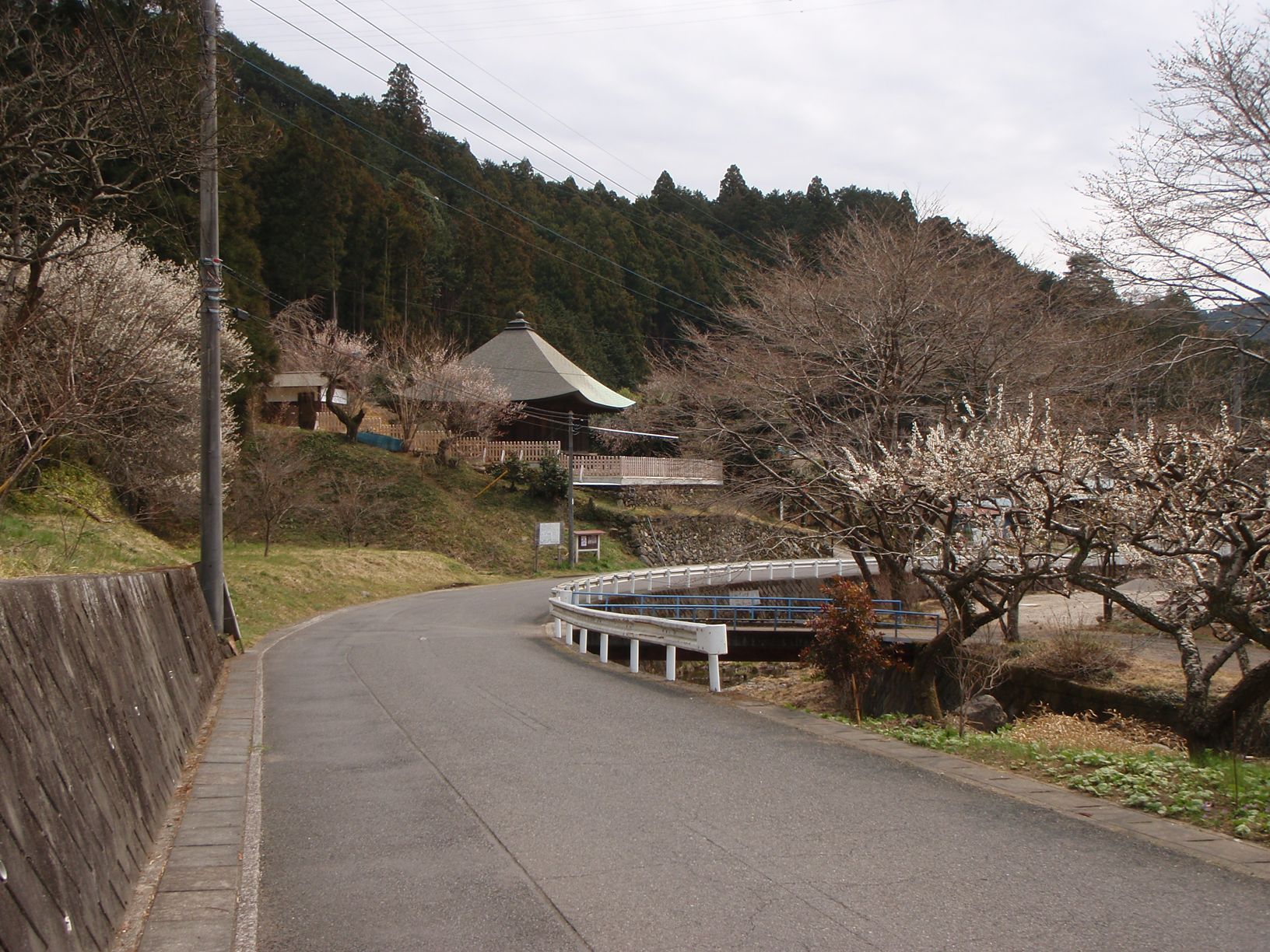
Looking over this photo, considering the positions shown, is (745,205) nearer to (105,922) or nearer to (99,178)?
(99,178)

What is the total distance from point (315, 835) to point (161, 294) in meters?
23.8

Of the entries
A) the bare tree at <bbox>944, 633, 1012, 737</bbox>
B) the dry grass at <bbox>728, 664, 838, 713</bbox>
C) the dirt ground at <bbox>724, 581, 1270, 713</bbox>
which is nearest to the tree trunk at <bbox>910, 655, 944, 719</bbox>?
the bare tree at <bbox>944, 633, 1012, 737</bbox>

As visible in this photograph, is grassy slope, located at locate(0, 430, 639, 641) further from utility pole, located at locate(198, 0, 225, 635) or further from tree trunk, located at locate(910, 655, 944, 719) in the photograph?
tree trunk, located at locate(910, 655, 944, 719)

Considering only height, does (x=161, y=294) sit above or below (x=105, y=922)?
above

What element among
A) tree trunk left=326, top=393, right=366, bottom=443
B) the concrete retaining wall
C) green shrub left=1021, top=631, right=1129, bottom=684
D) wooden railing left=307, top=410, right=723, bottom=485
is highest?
tree trunk left=326, top=393, right=366, bottom=443

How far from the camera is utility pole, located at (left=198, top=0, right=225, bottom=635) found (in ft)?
48.9

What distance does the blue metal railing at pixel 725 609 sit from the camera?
24.2 meters

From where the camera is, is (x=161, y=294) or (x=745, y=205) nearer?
(x=161, y=294)

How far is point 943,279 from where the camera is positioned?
20.0 m

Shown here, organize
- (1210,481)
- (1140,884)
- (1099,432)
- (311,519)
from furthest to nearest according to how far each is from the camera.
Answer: (311,519) < (1099,432) < (1210,481) < (1140,884)

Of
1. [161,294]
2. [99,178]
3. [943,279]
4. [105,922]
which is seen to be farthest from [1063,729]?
[161,294]

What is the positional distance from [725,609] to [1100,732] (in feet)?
40.9

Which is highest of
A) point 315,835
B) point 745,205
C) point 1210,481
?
point 745,205

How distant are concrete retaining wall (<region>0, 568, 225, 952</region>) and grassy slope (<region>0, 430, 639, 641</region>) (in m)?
2.41
